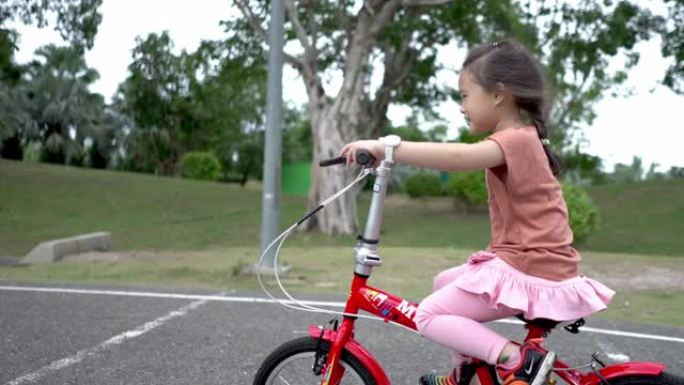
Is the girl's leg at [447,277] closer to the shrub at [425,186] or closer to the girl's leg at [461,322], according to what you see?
the girl's leg at [461,322]

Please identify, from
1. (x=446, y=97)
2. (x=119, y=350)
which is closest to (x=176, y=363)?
(x=119, y=350)

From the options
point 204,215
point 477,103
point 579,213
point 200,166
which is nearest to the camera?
point 477,103

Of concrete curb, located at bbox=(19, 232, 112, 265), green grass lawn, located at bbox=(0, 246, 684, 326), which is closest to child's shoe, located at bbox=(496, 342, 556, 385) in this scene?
green grass lawn, located at bbox=(0, 246, 684, 326)

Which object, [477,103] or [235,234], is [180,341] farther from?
[235,234]

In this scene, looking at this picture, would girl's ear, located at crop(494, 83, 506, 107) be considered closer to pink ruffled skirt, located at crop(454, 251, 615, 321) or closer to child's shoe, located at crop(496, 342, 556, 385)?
pink ruffled skirt, located at crop(454, 251, 615, 321)

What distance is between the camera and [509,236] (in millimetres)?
2742

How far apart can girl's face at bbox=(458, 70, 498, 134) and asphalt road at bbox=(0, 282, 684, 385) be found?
2031 millimetres

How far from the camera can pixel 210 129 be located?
5222cm

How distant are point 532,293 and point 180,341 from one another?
129 inches

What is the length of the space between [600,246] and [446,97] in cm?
948

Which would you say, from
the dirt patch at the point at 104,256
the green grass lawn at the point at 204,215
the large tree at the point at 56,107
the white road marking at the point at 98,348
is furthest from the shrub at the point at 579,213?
the large tree at the point at 56,107

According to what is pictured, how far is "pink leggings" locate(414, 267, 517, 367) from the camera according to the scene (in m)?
2.69

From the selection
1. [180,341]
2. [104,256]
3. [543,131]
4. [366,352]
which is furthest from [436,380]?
[104,256]

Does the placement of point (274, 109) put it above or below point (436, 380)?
above
